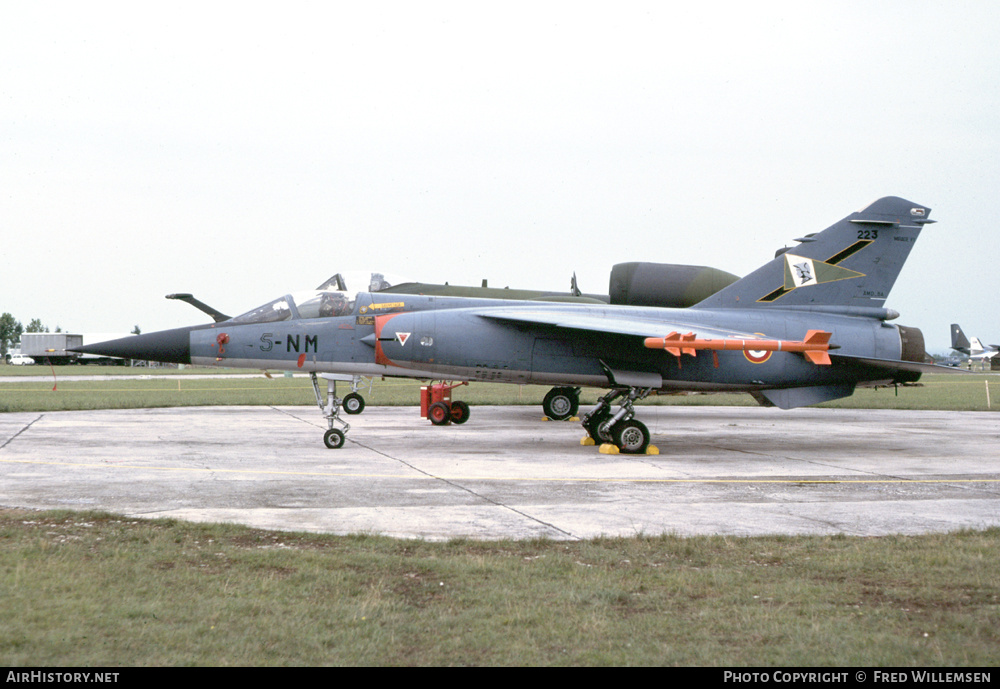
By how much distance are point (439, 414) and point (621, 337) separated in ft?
19.6

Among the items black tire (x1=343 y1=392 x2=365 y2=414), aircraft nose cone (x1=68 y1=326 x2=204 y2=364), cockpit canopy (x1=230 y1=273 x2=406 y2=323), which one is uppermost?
cockpit canopy (x1=230 y1=273 x2=406 y2=323)

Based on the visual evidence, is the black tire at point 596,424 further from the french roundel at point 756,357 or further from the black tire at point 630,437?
the french roundel at point 756,357

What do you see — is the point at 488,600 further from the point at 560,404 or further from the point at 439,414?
the point at 560,404

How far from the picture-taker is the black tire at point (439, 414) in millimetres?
18922

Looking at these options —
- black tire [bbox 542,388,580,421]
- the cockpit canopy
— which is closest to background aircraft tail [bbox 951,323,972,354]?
black tire [bbox 542,388,580,421]

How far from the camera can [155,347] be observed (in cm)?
1402

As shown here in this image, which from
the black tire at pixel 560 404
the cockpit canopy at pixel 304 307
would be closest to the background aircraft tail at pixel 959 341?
the black tire at pixel 560 404

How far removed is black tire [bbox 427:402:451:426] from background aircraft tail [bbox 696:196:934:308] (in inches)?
285

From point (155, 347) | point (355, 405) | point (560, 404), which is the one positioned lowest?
point (355, 405)

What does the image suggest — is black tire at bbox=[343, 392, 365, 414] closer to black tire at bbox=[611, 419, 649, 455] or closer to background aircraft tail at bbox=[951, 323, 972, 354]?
black tire at bbox=[611, 419, 649, 455]

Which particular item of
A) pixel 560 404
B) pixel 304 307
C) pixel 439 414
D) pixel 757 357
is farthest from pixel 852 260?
pixel 304 307

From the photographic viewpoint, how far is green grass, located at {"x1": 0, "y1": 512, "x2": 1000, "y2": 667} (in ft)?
13.9

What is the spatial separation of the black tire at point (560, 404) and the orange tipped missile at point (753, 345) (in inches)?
339

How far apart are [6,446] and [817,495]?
12.4 m
